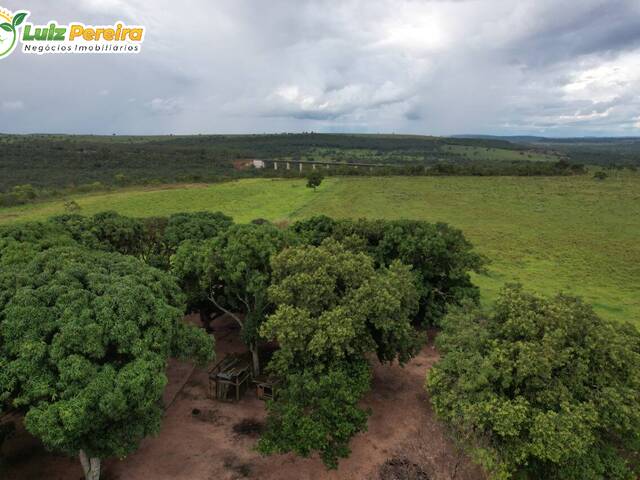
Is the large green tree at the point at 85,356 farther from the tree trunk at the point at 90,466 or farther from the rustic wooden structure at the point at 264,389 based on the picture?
the rustic wooden structure at the point at 264,389

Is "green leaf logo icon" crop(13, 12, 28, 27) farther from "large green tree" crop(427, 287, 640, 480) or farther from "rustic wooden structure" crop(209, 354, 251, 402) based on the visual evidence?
"large green tree" crop(427, 287, 640, 480)

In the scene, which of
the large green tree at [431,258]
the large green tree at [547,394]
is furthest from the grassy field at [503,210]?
the large green tree at [547,394]

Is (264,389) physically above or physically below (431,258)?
below

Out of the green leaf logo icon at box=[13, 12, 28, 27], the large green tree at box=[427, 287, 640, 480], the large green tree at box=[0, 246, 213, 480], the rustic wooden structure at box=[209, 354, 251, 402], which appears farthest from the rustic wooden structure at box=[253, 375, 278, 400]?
the green leaf logo icon at box=[13, 12, 28, 27]

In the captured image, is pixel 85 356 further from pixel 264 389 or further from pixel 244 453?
pixel 264 389

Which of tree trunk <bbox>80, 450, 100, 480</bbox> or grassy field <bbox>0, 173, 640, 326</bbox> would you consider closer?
tree trunk <bbox>80, 450, 100, 480</bbox>

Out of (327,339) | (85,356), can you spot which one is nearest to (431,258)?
(327,339)
